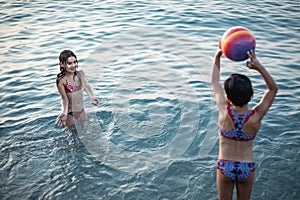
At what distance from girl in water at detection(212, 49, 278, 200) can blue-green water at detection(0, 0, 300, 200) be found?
3.17ft

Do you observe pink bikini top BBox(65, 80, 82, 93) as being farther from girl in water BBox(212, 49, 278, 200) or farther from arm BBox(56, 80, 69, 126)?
girl in water BBox(212, 49, 278, 200)

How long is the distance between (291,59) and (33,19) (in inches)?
377

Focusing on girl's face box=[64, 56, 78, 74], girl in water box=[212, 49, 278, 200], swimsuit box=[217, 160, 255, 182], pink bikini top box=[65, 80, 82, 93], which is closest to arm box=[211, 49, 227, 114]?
girl in water box=[212, 49, 278, 200]

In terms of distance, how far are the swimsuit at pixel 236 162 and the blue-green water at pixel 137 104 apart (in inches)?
40.8

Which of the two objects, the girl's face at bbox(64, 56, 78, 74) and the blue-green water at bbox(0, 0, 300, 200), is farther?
the girl's face at bbox(64, 56, 78, 74)

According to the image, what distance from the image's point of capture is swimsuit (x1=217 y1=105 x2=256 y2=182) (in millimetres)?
4090

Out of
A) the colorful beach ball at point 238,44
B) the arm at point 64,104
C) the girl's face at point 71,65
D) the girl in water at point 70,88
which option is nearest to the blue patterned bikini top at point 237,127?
the colorful beach ball at point 238,44

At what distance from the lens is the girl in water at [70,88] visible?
6488mm

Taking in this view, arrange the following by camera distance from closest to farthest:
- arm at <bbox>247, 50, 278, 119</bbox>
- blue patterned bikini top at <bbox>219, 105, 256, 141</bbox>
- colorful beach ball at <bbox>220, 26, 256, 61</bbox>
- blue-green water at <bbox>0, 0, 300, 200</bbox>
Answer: arm at <bbox>247, 50, 278, 119</bbox> → blue patterned bikini top at <bbox>219, 105, 256, 141</bbox> → colorful beach ball at <bbox>220, 26, 256, 61</bbox> → blue-green water at <bbox>0, 0, 300, 200</bbox>

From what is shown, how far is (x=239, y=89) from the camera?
393cm

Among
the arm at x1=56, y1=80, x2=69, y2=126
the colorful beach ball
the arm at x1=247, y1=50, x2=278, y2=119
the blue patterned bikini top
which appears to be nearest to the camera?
the arm at x1=247, y1=50, x2=278, y2=119

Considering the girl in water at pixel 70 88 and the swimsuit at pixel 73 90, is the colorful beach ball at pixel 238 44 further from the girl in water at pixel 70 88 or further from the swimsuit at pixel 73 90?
the swimsuit at pixel 73 90

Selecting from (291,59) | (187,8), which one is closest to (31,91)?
(291,59)

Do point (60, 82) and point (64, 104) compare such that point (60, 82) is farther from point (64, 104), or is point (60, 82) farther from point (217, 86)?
point (217, 86)
